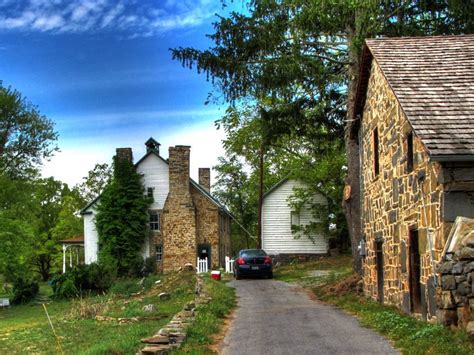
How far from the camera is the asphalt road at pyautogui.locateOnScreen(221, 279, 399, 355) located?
1002cm

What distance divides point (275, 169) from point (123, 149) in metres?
16.4

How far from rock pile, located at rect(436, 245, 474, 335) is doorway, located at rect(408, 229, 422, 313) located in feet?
6.98

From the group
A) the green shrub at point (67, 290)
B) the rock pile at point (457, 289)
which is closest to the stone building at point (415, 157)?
the rock pile at point (457, 289)

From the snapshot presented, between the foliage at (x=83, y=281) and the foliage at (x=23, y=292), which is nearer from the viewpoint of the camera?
the foliage at (x=83, y=281)

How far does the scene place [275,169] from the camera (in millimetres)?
56188

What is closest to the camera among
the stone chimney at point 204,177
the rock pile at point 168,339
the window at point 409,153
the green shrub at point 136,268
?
the rock pile at point 168,339

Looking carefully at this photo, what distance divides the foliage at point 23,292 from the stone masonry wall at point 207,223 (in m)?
12.1

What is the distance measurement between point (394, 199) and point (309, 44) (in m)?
9.28

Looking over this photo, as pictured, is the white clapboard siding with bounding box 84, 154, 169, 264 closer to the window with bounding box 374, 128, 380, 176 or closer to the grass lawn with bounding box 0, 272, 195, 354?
the grass lawn with bounding box 0, 272, 195, 354

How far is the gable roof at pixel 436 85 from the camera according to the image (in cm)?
1091

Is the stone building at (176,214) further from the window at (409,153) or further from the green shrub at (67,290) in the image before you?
the window at (409,153)

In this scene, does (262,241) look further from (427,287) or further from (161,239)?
(427,287)

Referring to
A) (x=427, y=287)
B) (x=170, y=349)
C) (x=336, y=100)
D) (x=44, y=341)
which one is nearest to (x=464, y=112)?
(x=427, y=287)

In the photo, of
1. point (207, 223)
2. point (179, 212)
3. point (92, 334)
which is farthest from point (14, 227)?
point (92, 334)
